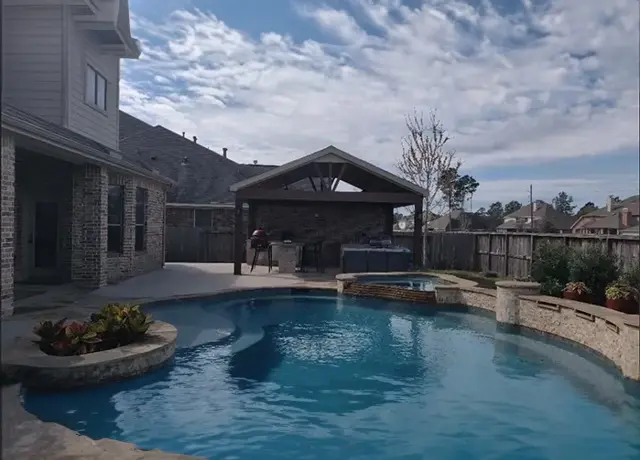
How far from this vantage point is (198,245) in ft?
69.2

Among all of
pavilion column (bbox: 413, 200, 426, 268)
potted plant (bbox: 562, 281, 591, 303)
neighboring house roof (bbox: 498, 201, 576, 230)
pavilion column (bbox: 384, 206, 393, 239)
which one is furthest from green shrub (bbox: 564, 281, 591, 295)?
neighboring house roof (bbox: 498, 201, 576, 230)

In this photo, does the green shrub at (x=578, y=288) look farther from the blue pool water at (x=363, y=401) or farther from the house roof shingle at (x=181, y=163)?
the house roof shingle at (x=181, y=163)

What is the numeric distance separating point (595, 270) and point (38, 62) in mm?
12181

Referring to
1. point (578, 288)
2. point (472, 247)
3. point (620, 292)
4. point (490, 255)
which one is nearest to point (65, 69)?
point (578, 288)

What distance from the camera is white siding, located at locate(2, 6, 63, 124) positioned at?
11.8 meters

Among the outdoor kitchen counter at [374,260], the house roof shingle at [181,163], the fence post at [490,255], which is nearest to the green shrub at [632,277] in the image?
the fence post at [490,255]

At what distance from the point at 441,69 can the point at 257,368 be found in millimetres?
8812

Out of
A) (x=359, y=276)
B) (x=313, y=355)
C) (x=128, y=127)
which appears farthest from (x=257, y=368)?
(x=128, y=127)

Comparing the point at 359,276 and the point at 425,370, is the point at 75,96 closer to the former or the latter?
the point at 359,276

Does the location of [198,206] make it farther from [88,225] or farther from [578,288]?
[578,288]

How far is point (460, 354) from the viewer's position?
26.1 feet

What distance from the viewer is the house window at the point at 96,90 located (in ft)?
42.9

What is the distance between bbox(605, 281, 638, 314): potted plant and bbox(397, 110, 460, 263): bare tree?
1523 centimetres

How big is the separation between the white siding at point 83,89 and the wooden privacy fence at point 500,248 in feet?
37.0
